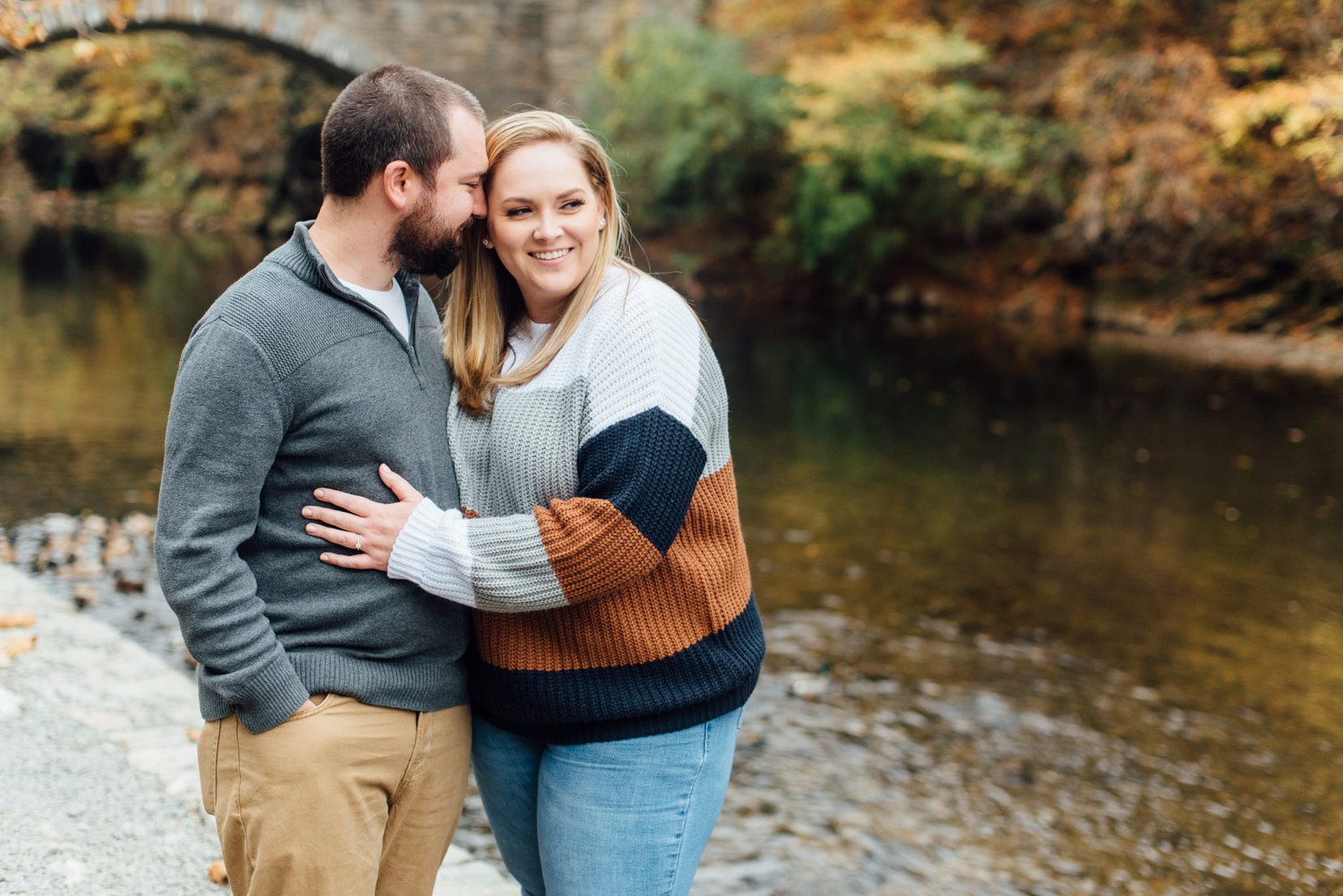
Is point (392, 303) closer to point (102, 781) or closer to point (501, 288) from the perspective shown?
point (501, 288)

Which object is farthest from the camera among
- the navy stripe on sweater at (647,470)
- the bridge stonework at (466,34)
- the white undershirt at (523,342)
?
the bridge stonework at (466,34)

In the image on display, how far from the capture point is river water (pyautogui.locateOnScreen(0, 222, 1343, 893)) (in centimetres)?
406

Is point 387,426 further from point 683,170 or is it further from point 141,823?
point 683,170

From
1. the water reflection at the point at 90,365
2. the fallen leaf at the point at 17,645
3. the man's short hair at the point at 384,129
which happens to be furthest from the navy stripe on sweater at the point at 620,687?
the water reflection at the point at 90,365

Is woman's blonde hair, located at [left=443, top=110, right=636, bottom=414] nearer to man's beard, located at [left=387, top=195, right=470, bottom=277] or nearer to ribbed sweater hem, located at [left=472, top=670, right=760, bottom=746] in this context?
man's beard, located at [left=387, top=195, right=470, bottom=277]

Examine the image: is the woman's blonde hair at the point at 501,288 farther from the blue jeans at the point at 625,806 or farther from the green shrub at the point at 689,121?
the green shrub at the point at 689,121

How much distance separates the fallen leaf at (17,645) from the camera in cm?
389

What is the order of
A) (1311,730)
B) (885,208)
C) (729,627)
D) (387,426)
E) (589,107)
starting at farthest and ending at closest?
(589,107) → (885,208) → (1311,730) → (729,627) → (387,426)

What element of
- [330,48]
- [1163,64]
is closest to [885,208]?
[1163,64]

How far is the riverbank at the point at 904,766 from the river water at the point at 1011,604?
0.02m

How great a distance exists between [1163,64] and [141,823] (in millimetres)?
13758

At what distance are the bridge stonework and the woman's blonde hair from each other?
1595 centimetres

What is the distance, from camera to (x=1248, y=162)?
535 inches

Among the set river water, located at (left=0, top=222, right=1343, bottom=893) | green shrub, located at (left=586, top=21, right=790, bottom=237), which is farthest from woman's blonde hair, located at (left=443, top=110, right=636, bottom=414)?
green shrub, located at (left=586, top=21, right=790, bottom=237)
